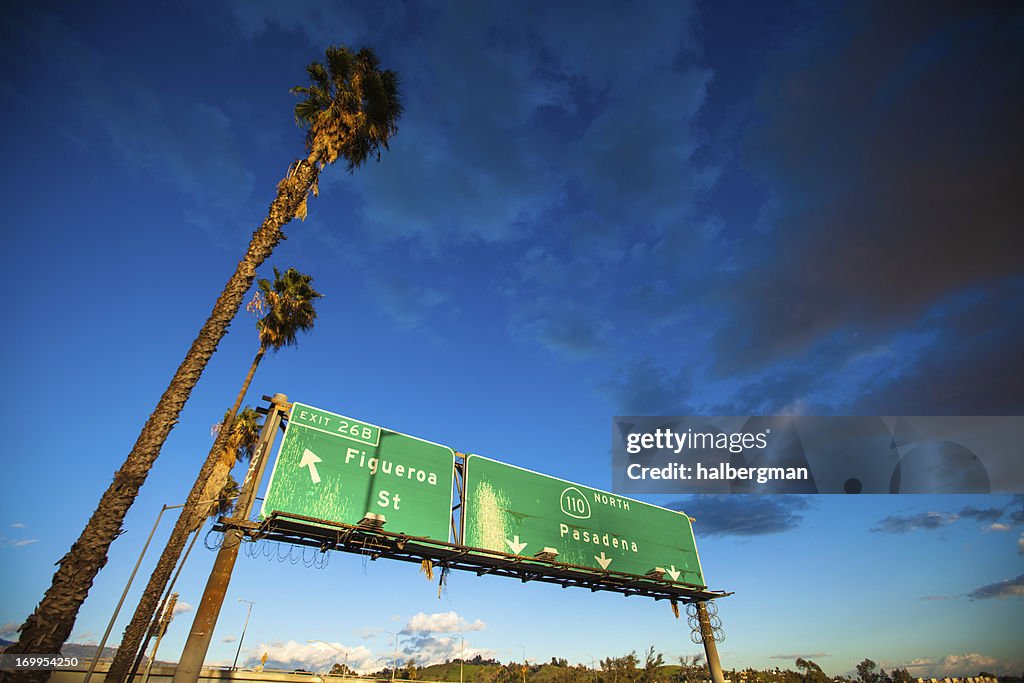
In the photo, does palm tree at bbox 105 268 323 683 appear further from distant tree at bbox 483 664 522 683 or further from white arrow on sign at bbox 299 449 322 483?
distant tree at bbox 483 664 522 683

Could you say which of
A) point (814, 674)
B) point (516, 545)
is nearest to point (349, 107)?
point (516, 545)

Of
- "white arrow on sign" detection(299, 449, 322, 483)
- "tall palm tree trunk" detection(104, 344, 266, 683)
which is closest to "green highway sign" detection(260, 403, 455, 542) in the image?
"white arrow on sign" detection(299, 449, 322, 483)

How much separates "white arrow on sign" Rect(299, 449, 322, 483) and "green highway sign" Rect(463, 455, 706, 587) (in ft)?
18.7

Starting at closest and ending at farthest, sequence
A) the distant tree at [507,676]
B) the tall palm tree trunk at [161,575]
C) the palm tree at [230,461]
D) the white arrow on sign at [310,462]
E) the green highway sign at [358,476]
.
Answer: the green highway sign at [358,476], the white arrow on sign at [310,462], the tall palm tree trunk at [161,575], the palm tree at [230,461], the distant tree at [507,676]

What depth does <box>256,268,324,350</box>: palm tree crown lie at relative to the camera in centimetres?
2156

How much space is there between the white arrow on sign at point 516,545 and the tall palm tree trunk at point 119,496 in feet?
40.9

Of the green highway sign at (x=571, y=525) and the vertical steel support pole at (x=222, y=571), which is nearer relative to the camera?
the vertical steel support pole at (x=222, y=571)

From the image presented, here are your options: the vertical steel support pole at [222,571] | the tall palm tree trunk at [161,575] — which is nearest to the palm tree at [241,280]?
the vertical steel support pole at [222,571]

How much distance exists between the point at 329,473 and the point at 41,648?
798cm

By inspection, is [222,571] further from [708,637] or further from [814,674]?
[814,674]

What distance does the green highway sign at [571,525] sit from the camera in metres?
18.7

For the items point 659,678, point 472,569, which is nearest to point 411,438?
point 472,569

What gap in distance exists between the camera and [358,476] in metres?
16.2

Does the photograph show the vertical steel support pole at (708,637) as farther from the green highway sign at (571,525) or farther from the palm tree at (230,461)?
the palm tree at (230,461)
